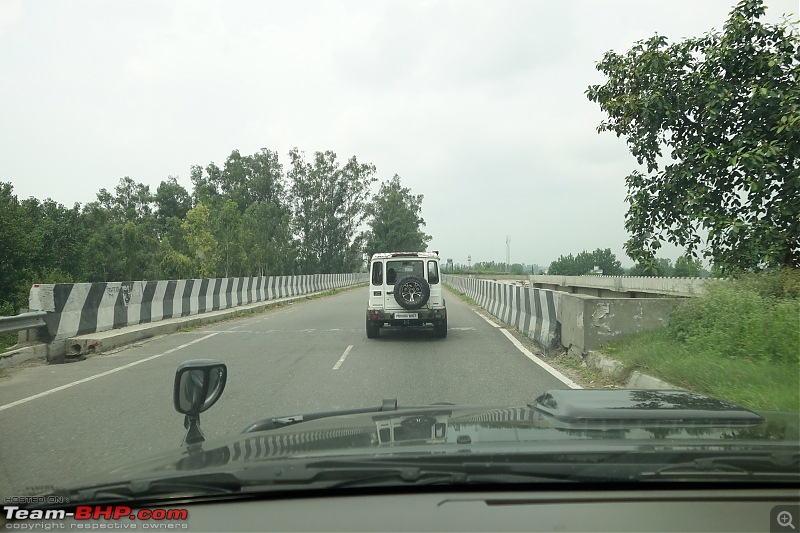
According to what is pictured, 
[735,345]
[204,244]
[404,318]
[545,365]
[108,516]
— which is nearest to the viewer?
[108,516]

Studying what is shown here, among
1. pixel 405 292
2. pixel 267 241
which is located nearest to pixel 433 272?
pixel 405 292

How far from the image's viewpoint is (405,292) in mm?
13961

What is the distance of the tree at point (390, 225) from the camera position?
90688 millimetres

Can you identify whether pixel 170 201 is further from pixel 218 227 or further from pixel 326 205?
pixel 218 227

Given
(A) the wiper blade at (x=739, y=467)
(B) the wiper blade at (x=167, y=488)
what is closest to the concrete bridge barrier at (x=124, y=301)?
(B) the wiper blade at (x=167, y=488)

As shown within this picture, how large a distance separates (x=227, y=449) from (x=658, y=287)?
30.2 m

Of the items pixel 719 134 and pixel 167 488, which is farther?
pixel 719 134

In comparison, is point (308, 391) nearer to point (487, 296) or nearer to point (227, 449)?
point (227, 449)

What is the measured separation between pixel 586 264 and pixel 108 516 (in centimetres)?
8530

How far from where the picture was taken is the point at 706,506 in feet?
7.72

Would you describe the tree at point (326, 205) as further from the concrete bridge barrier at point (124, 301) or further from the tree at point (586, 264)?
the concrete bridge barrier at point (124, 301)

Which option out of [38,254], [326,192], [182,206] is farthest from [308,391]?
[182,206]

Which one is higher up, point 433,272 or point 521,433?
point 433,272

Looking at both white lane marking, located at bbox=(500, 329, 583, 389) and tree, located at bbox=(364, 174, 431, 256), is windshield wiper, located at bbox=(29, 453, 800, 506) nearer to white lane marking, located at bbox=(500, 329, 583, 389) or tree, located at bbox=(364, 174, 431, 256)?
white lane marking, located at bbox=(500, 329, 583, 389)
